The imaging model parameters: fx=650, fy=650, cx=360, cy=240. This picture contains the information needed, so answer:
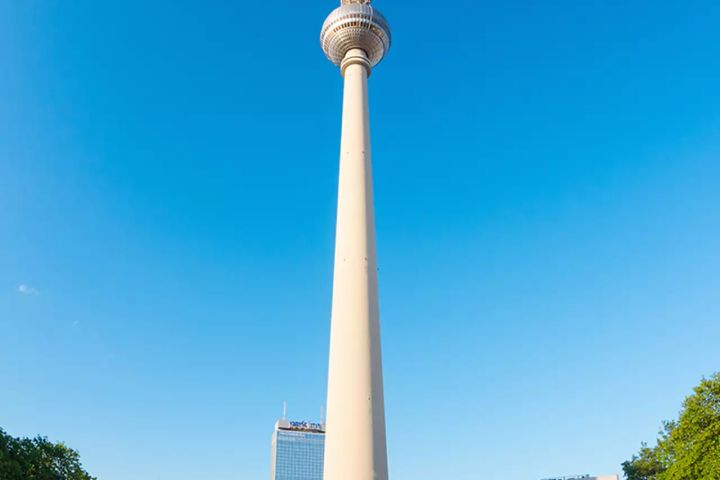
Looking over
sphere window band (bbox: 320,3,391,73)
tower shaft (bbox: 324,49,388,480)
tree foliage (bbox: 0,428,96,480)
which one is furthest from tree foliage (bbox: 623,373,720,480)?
tree foliage (bbox: 0,428,96,480)

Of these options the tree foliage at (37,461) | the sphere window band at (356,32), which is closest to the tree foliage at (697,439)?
the sphere window band at (356,32)

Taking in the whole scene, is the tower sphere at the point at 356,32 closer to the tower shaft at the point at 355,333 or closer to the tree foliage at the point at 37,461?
the tower shaft at the point at 355,333

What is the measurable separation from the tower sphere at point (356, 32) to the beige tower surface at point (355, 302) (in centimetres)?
9

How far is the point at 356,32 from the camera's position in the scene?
195ft

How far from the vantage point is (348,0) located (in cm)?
6250

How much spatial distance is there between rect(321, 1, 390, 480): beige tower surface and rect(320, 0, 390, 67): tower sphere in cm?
9

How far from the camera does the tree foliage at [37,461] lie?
62119mm

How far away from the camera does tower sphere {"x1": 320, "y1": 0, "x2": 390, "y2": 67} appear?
5953 cm

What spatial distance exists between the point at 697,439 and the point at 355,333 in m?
40.2

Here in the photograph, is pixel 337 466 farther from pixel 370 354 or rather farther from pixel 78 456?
pixel 78 456

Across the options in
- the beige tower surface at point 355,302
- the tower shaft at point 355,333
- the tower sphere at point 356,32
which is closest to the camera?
the tower shaft at point 355,333

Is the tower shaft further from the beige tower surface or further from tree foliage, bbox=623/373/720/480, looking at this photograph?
tree foliage, bbox=623/373/720/480

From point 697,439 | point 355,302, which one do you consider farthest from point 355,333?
point 697,439

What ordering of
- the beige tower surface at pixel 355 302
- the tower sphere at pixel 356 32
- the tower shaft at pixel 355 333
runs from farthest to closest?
1. the tower sphere at pixel 356 32
2. the beige tower surface at pixel 355 302
3. the tower shaft at pixel 355 333
